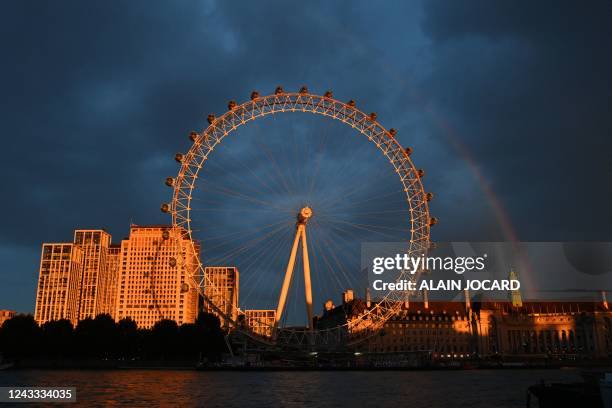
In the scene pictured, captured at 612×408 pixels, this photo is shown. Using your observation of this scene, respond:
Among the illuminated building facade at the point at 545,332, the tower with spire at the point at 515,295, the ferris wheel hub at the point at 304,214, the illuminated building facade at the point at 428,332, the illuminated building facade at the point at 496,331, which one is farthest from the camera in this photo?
the tower with spire at the point at 515,295

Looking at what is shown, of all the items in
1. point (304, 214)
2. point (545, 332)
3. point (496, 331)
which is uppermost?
point (304, 214)

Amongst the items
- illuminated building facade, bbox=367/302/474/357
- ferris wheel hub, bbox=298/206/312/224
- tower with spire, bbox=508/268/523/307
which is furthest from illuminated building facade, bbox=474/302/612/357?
ferris wheel hub, bbox=298/206/312/224

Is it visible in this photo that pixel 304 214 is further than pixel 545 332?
No

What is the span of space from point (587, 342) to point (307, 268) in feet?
438

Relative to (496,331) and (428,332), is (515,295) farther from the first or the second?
(428,332)

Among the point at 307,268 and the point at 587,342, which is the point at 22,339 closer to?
the point at 307,268

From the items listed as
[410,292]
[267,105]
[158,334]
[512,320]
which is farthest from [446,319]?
[267,105]

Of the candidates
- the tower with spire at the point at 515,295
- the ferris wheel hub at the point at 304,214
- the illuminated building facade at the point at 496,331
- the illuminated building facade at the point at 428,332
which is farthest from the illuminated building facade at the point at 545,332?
the ferris wheel hub at the point at 304,214

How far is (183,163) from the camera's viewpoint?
205 ft

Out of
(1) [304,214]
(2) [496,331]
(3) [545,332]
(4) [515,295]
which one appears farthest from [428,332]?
(1) [304,214]

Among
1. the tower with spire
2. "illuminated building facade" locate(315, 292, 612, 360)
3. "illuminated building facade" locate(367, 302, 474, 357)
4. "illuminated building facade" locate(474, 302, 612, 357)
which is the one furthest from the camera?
the tower with spire

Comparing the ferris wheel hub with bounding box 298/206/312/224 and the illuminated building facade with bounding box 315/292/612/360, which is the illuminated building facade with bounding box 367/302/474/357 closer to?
the illuminated building facade with bounding box 315/292/612/360

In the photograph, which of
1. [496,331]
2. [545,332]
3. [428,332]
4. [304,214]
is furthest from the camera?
[545,332]

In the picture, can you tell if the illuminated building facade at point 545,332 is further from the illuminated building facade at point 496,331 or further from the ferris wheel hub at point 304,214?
the ferris wheel hub at point 304,214
